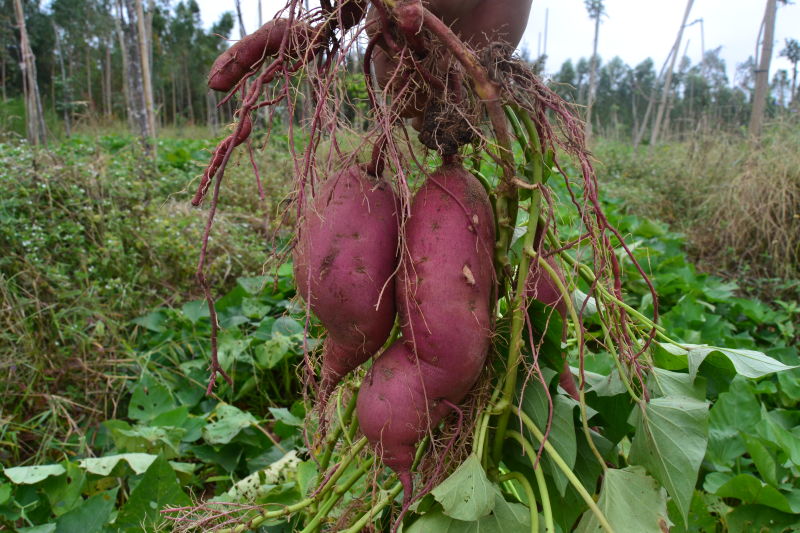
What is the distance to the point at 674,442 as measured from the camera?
731mm

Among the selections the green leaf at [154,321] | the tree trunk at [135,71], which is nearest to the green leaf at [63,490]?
the green leaf at [154,321]

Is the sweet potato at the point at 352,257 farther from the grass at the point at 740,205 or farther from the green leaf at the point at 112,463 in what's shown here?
the grass at the point at 740,205

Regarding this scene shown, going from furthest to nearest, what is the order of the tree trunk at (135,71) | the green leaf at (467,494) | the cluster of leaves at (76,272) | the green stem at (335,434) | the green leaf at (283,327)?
the tree trunk at (135,71)
the green leaf at (283,327)
the cluster of leaves at (76,272)
the green stem at (335,434)
the green leaf at (467,494)

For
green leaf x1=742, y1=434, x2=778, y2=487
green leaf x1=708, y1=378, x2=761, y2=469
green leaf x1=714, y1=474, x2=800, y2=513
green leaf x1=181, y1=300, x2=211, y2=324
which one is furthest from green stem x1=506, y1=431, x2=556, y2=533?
green leaf x1=181, y1=300, x2=211, y2=324

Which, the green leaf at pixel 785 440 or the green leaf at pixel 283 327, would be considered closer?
the green leaf at pixel 785 440

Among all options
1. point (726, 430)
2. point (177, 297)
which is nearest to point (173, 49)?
point (177, 297)

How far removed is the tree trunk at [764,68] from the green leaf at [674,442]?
4.78 meters

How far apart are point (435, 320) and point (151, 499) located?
2.62ft

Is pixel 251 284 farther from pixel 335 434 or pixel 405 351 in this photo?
pixel 405 351

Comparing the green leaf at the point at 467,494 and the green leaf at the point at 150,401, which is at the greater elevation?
the green leaf at the point at 467,494

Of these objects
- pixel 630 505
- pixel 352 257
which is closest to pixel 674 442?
pixel 630 505

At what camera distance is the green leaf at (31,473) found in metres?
1.35

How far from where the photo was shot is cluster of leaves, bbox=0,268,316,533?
1173mm

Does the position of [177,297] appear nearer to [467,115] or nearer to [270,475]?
[270,475]
